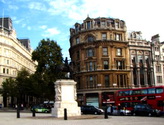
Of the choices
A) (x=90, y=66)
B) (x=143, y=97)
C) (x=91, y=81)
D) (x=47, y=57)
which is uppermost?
(x=47, y=57)

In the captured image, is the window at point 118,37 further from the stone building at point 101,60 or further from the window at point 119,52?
the window at point 119,52

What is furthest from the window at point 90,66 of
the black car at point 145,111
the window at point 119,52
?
the black car at point 145,111

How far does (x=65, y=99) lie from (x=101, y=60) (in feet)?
115

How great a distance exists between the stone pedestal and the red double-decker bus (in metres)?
14.7

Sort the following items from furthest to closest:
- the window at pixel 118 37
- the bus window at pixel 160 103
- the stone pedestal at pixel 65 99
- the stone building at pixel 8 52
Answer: the stone building at pixel 8 52
the window at pixel 118 37
the bus window at pixel 160 103
the stone pedestal at pixel 65 99

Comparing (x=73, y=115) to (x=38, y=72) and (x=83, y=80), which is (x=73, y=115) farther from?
(x=83, y=80)

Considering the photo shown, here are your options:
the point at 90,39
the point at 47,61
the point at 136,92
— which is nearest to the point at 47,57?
the point at 47,61

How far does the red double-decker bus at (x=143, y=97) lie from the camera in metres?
37.1

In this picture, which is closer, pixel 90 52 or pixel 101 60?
pixel 101 60

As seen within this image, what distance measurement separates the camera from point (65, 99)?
2738 centimetres

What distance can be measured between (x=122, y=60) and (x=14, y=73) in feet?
129

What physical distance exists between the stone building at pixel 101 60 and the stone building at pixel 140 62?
1.94 meters

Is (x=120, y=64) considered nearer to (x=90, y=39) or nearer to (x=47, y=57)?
(x=90, y=39)

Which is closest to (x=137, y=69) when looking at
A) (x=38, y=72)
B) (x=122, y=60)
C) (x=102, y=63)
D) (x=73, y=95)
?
(x=122, y=60)
